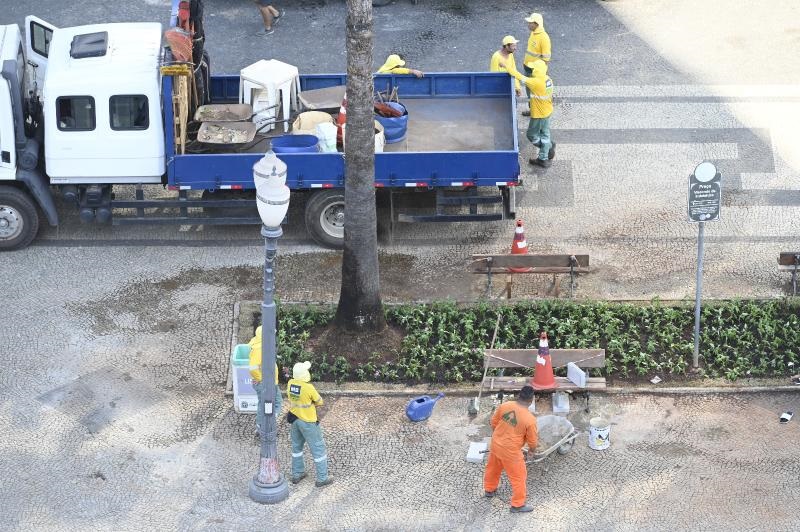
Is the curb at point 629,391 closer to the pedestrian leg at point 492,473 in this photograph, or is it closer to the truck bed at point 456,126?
the pedestrian leg at point 492,473

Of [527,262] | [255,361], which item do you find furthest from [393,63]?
[255,361]

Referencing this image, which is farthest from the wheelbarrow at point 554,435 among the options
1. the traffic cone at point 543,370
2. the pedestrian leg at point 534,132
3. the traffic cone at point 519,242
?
the pedestrian leg at point 534,132

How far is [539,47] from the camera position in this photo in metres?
19.6

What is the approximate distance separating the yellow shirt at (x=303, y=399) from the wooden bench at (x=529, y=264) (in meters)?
4.05

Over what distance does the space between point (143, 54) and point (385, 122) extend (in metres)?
3.18

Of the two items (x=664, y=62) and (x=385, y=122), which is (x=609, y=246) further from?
(x=664, y=62)

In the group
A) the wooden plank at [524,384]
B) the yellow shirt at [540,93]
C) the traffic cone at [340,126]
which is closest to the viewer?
the wooden plank at [524,384]

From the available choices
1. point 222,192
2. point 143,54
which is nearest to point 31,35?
point 143,54

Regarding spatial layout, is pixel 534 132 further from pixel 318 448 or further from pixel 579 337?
pixel 318 448

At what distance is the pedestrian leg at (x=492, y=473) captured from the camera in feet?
42.8

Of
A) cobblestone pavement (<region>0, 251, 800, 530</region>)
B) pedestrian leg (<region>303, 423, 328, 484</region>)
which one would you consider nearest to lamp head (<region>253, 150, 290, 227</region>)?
pedestrian leg (<region>303, 423, 328, 484</region>)

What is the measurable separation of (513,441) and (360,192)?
3679 mm

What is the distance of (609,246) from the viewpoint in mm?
17719

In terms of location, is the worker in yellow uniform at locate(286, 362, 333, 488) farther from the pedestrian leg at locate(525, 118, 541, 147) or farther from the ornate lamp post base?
the pedestrian leg at locate(525, 118, 541, 147)
